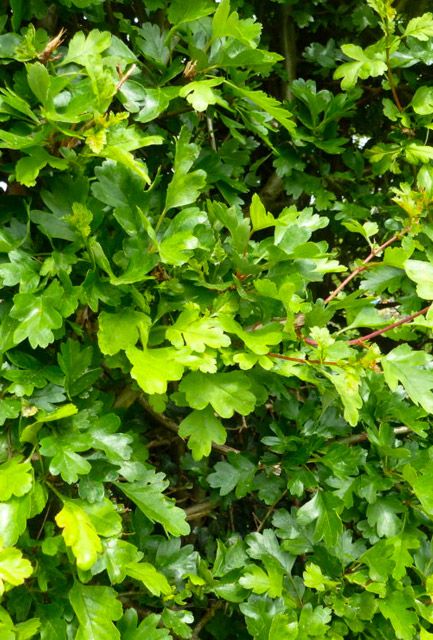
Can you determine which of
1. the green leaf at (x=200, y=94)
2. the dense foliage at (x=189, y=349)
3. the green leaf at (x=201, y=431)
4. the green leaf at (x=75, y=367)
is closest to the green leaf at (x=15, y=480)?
the dense foliage at (x=189, y=349)

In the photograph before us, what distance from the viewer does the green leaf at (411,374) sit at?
1.01m

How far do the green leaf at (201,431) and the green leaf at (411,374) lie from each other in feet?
0.98

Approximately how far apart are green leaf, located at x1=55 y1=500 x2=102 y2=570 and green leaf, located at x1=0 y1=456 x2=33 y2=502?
78 millimetres

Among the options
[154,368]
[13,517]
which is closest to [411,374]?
[154,368]

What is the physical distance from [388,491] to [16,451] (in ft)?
2.49

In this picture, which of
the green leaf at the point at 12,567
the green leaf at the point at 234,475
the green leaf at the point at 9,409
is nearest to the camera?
the green leaf at the point at 12,567

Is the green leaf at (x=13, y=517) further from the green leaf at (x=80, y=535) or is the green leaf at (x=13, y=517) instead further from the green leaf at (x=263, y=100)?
the green leaf at (x=263, y=100)

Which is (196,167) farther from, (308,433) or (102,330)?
(308,433)

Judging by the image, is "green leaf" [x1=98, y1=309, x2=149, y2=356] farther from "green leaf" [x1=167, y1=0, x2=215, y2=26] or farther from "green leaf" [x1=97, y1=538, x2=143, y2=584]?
"green leaf" [x1=167, y1=0, x2=215, y2=26]

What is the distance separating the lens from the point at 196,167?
3.88 ft

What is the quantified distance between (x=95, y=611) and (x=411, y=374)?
2.12 feet

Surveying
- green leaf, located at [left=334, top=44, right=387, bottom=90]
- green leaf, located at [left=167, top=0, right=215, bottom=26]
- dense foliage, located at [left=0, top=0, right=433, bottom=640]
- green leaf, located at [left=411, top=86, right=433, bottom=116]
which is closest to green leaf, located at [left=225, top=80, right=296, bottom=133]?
dense foliage, located at [left=0, top=0, right=433, bottom=640]

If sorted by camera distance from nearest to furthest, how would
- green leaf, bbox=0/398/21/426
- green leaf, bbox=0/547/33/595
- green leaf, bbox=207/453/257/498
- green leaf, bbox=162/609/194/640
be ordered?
green leaf, bbox=0/547/33/595, green leaf, bbox=0/398/21/426, green leaf, bbox=162/609/194/640, green leaf, bbox=207/453/257/498

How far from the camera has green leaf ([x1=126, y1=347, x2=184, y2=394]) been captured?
32.8 inches
